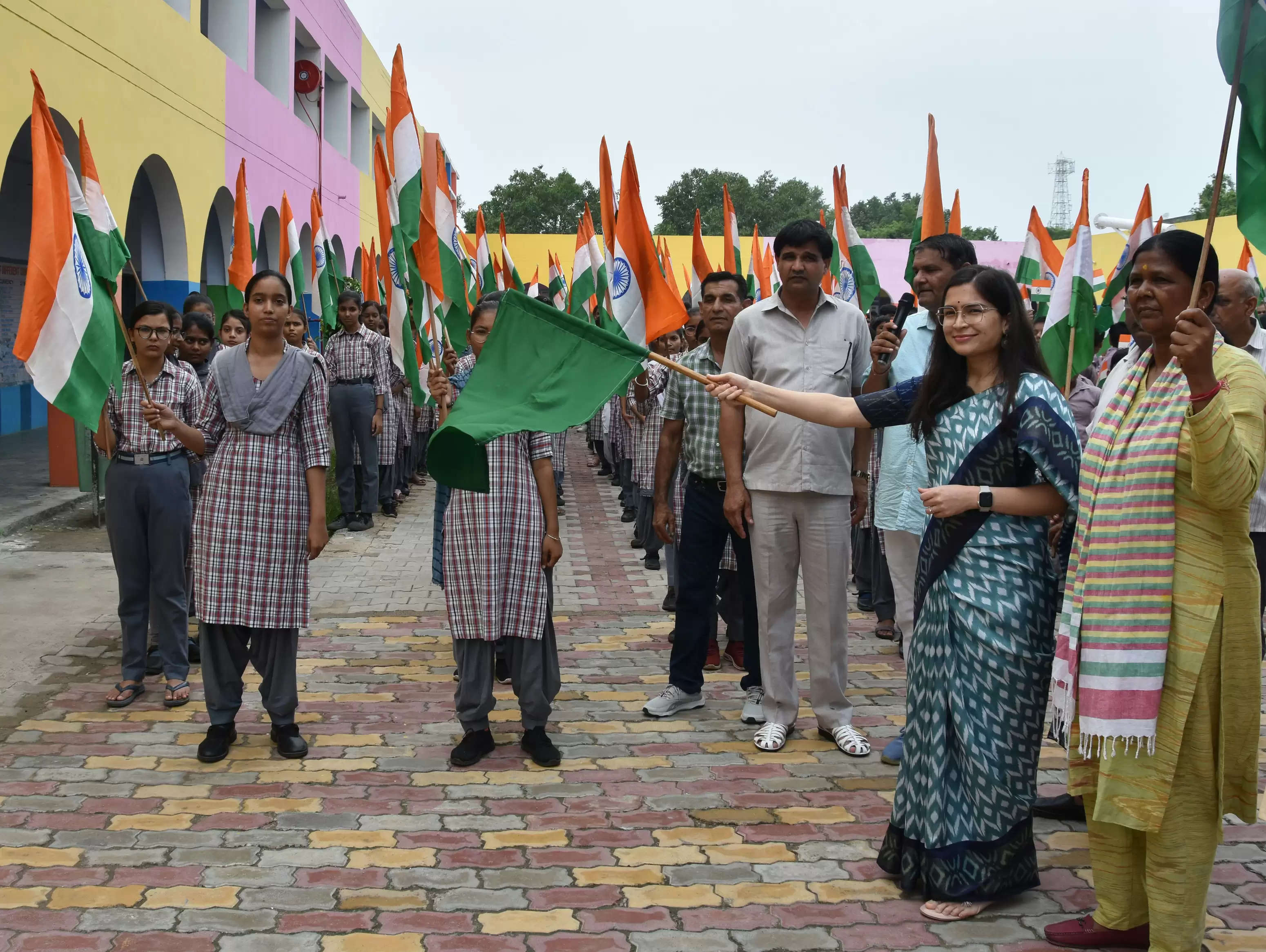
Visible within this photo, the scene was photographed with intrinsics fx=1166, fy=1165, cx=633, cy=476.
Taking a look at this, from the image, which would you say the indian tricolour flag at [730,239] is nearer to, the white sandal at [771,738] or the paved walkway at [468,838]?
the paved walkway at [468,838]

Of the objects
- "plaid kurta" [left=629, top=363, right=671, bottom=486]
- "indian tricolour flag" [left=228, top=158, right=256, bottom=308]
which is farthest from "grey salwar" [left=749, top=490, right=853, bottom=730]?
"indian tricolour flag" [left=228, top=158, right=256, bottom=308]

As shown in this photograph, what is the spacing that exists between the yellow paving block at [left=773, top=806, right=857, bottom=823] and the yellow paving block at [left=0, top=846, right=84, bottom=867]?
2.38 metres

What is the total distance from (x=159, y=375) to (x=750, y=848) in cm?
364

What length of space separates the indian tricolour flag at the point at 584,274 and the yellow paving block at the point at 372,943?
6515 mm

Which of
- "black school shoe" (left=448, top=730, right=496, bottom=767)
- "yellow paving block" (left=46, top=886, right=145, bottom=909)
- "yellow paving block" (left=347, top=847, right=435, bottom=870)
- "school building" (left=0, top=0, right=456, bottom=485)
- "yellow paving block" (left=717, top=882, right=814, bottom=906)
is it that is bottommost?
"yellow paving block" (left=717, top=882, right=814, bottom=906)

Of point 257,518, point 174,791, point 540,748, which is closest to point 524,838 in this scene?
point 540,748

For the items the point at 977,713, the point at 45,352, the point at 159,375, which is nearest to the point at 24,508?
the point at 159,375

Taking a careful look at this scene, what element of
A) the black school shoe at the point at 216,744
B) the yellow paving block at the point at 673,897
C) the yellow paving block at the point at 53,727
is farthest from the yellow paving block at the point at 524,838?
the yellow paving block at the point at 53,727

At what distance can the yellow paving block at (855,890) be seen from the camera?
Answer: 3551 mm

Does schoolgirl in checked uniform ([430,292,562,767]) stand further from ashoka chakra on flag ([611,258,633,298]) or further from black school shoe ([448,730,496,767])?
ashoka chakra on flag ([611,258,633,298])

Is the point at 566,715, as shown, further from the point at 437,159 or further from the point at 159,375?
the point at 437,159

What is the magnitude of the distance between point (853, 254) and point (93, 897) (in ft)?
24.2

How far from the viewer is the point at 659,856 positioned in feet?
12.6

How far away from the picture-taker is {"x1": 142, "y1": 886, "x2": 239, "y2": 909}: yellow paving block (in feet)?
11.3
